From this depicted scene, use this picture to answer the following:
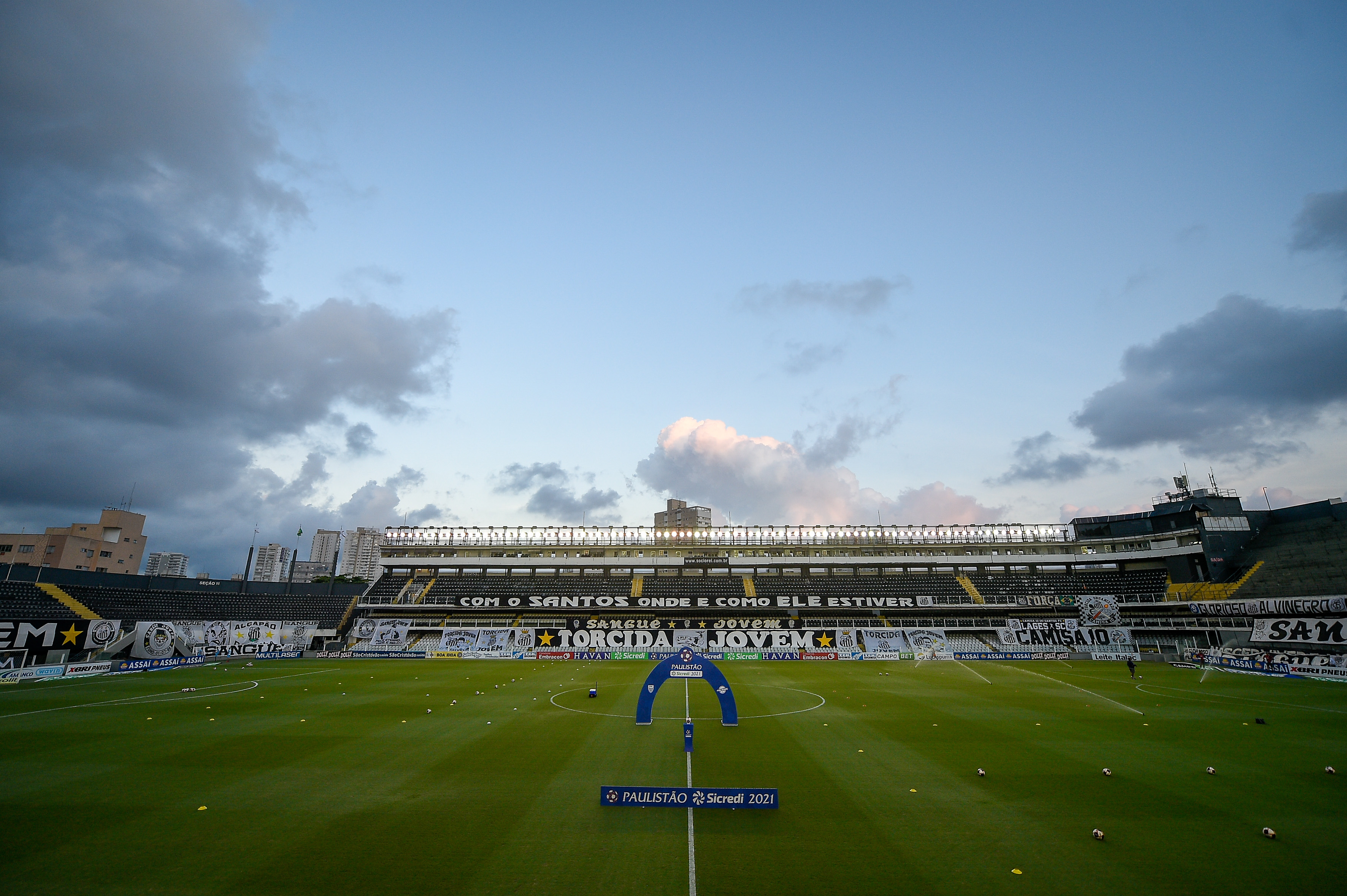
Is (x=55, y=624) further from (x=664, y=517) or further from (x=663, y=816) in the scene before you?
(x=664, y=517)

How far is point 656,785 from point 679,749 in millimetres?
3688

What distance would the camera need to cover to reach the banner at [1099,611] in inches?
2190

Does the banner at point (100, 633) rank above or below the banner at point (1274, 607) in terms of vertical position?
below

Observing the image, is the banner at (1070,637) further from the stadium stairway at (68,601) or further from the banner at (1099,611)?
the stadium stairway at (68,601)

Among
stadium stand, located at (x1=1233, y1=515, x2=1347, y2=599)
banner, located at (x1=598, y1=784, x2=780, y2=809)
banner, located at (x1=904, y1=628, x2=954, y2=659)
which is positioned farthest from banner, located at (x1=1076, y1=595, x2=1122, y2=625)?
banner, located at (x1=598, y1=784, x2=780, y2=809)

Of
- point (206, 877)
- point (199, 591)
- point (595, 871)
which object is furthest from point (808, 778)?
point (199, 591)

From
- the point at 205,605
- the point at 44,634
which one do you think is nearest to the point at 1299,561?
the point at 44,634

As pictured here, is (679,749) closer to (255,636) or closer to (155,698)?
(155,698)

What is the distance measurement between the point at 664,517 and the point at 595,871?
622 feet

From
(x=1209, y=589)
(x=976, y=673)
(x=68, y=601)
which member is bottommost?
(x=976, y=673)

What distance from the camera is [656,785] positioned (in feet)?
46.2

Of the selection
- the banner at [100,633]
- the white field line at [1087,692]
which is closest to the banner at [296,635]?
the banner at [100,633]

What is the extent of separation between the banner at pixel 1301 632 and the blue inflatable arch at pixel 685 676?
147 ft

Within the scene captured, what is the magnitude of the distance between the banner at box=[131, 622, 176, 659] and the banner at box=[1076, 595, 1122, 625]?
74.7 metres
